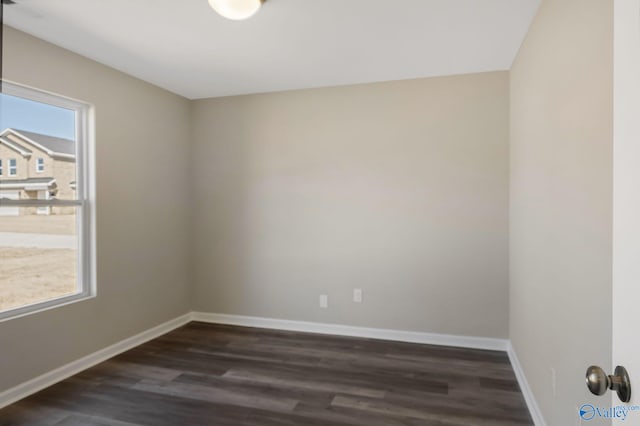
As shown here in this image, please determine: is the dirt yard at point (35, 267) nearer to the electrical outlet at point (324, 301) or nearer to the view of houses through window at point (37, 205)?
the view of houses through window at point (37, 205)

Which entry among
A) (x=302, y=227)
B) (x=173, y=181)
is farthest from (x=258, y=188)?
(x=173, y=181)

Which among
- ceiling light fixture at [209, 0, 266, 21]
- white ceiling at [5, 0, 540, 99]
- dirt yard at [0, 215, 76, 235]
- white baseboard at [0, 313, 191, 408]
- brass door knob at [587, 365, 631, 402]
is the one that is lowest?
white baseboard at [0, 313, 191, 408]

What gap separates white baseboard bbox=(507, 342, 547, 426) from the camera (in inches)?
83.4

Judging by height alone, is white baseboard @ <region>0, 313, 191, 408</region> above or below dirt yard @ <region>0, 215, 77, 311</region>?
below

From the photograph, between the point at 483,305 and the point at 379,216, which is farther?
the point at 379,216

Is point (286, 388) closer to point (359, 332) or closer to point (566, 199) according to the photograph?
point (359, 332)

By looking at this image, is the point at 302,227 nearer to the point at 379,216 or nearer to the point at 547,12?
the point at 379,216

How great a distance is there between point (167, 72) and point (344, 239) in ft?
7.41

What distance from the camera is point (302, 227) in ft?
12.5

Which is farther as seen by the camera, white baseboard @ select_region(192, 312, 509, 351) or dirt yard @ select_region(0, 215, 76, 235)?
white baseboard @ select_region(192, 312, 509, 351)

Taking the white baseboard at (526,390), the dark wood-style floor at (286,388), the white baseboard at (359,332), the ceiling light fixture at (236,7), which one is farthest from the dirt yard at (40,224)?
the white baseboard at (526,390)

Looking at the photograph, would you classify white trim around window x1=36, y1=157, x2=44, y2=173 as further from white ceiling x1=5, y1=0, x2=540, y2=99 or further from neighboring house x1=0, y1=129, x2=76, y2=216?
white ceiling x1=5, y1=0, x2=540, y2=99

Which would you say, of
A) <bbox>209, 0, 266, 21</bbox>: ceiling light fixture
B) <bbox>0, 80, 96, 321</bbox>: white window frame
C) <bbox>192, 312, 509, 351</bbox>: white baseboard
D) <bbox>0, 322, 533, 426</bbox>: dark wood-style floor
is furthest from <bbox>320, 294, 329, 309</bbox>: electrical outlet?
<bbox>209, 0, 266, 21</bbox>: ceiling light fixture

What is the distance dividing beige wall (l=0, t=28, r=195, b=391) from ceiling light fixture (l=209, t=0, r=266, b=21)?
4.83 feet
